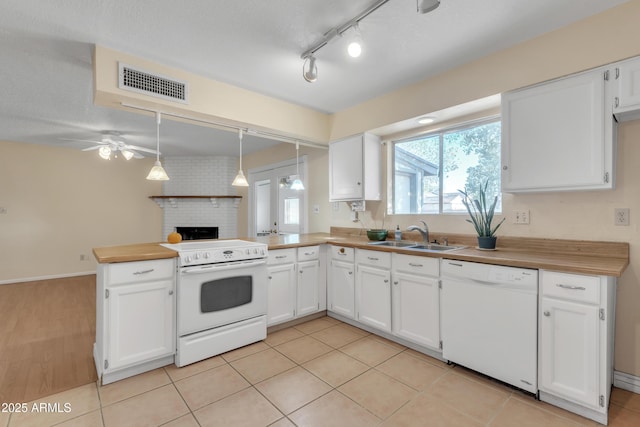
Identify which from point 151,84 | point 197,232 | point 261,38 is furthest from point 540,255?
point 197,232

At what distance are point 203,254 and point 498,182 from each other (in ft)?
8.64

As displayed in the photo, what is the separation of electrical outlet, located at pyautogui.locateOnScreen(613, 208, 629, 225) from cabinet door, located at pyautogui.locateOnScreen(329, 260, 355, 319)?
81.2 inches

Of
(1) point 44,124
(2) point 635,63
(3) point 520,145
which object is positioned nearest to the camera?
(2) point 635,63

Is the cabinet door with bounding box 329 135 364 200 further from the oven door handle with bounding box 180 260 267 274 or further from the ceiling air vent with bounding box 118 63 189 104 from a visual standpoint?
the ceiling air vent with bounding box 118 63 189 104

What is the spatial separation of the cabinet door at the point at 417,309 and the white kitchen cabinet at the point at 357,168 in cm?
115

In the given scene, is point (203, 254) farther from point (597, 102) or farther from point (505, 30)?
point (597, 102)

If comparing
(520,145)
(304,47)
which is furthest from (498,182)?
(304,47)

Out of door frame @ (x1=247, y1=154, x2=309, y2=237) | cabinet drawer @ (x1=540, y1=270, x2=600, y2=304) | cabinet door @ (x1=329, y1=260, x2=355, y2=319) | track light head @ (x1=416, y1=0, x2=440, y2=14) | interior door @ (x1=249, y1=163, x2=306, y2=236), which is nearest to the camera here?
track light head @ (x1=416, y1=0, x2=440, y2=14)

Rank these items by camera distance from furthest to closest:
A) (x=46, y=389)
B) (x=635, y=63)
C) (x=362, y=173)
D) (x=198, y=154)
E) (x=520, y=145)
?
(x=198, y=154)
(x=362, y=173)
(x=520, y=145)
(x=46, y=389)
(x=635, y=63)

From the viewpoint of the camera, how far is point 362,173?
3.35 meters

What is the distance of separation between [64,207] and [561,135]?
23.9 ft

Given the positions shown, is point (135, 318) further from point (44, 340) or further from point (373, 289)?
A: point (373, 289)

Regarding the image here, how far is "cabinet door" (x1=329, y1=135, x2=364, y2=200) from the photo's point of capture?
3391 millimetres

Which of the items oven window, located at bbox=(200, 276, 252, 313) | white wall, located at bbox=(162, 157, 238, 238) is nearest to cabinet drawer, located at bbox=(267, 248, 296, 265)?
oven window, located at bbox=(200, 276, 252, 313)
